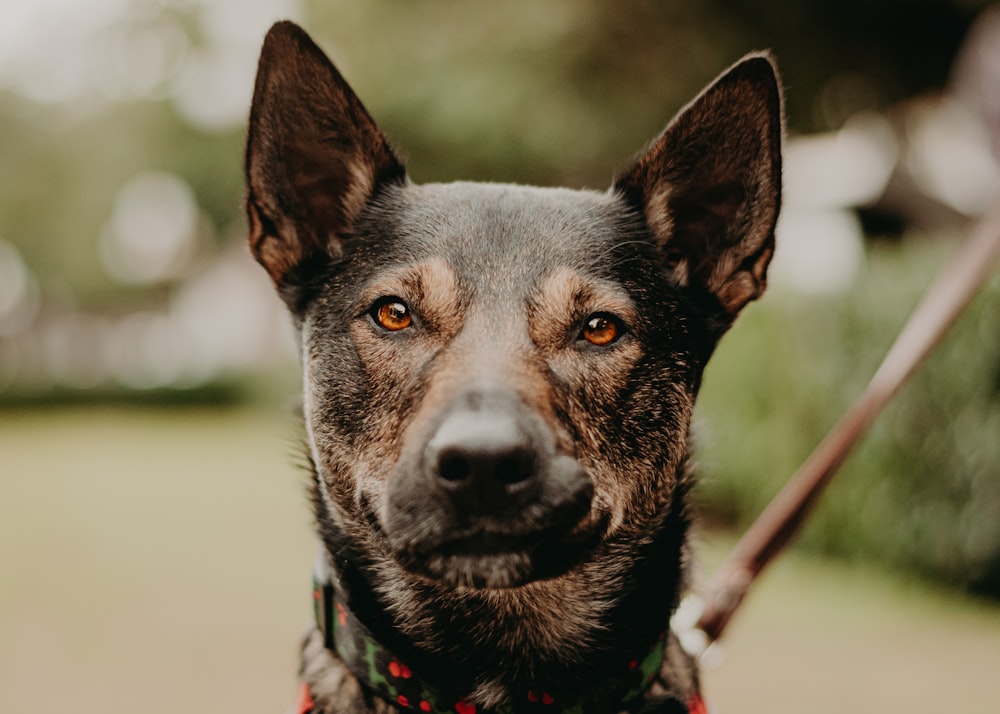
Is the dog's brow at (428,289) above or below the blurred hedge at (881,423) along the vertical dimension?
above

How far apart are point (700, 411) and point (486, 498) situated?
704cm

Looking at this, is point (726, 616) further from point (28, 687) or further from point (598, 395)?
point (28, 687)

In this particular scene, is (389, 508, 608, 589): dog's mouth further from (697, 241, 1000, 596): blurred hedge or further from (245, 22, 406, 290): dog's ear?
(697, 241, 1000, 596): blurred hedge

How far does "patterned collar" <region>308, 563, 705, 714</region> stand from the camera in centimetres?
224

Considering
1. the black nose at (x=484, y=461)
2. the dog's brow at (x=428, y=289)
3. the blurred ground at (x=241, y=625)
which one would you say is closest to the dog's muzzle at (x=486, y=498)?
the black nose at (x=484, y=461)

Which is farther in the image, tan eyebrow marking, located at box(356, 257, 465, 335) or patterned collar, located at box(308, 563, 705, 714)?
tan eyebrow marking, located at box(356, 257, 465, 335)

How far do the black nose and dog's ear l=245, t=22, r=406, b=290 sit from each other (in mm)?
980

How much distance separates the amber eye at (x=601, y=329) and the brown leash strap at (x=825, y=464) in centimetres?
82

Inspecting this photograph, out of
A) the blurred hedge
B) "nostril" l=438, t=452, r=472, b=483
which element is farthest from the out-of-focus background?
"nostril" l=438, t=452, r=472, b=483

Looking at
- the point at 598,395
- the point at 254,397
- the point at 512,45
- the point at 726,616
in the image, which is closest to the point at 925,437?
the point at 726,616

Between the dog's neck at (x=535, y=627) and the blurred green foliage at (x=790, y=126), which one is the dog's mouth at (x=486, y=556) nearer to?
the dog's neck at (x=535, y=627)

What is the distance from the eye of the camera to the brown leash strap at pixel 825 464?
9.19 ft

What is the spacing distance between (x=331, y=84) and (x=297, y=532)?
8094 millimetres

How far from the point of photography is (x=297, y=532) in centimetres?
1007
